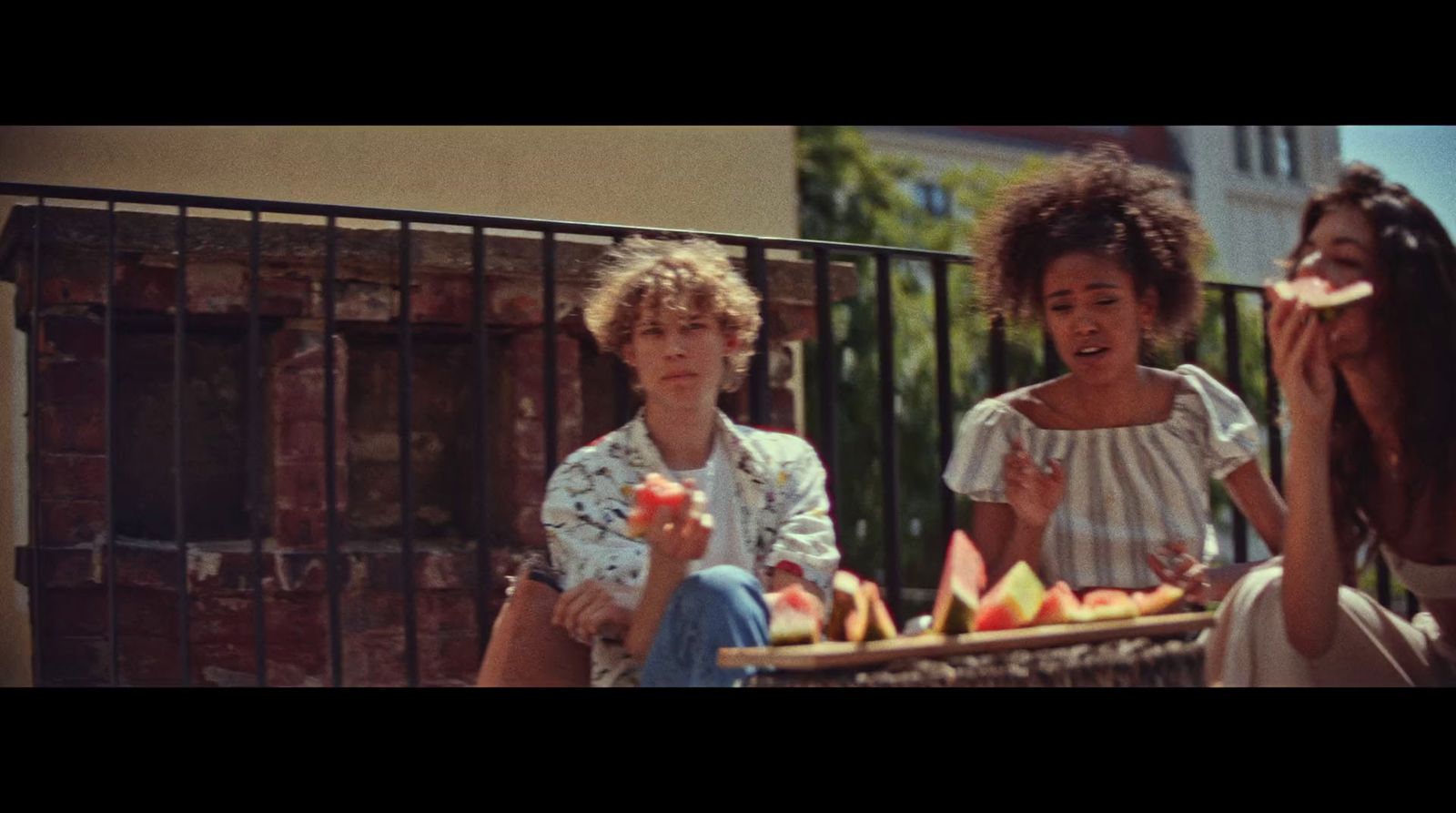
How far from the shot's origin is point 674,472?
2.94 m

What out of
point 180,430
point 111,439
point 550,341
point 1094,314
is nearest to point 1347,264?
point 1094,314

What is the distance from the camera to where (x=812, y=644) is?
7.54 ft

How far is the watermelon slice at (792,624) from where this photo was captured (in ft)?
7.64

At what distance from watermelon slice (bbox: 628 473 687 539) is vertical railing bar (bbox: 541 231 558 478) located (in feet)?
2.41

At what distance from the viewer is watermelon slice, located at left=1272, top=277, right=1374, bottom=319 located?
2514mm

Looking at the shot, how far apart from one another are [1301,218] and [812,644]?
1.22m

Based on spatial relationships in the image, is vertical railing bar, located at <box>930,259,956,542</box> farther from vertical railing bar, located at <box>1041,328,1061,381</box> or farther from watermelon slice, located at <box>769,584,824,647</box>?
watermelon slice, located at <box>769,584,824,647</box>

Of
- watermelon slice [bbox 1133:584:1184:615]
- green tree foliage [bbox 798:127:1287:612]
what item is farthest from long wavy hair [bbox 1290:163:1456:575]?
green tree foliage [bbox 798:127:1287:612]

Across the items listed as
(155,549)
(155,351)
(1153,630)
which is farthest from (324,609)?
(1153,630)

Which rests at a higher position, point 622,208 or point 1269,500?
point 622,208

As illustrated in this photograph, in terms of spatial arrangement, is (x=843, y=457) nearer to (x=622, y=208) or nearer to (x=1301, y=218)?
(x=622, y=208)

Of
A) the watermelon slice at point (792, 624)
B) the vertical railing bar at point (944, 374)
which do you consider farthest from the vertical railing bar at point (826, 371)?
the watermelon slice at point (792, 624)

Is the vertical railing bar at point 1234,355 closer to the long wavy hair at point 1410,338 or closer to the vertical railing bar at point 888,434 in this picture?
the vertical railing bar at point 888,434

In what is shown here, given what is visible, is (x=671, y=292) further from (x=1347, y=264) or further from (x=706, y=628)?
(x=1347, y=264)
